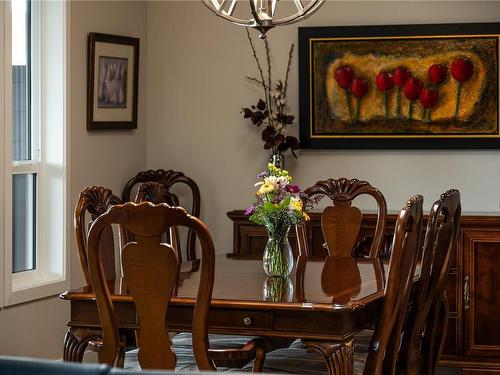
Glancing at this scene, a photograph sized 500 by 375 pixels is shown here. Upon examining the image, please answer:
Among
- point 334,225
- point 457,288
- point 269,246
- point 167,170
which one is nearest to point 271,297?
point 269,246

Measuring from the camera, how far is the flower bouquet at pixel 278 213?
140 inches

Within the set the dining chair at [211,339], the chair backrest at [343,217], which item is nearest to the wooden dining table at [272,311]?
the dining chair at [211,339]

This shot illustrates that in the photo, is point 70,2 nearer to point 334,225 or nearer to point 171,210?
point 334,225

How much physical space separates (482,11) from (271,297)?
2.97 meters

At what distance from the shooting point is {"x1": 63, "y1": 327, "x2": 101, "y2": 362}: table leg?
3.24 m

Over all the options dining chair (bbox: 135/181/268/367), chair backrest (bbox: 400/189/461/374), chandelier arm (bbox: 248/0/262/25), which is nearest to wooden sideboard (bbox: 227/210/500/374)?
chair backrest (bbox: 400/189/461/374)

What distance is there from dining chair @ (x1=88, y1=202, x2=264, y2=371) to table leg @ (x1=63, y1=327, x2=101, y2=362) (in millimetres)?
290

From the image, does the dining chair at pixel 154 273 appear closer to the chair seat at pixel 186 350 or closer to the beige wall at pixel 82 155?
the chair seat at pixel 186 350

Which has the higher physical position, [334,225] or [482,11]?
[482,11]

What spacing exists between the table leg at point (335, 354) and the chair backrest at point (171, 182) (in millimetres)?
2730

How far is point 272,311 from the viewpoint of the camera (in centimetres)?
306

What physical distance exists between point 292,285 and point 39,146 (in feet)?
7.07

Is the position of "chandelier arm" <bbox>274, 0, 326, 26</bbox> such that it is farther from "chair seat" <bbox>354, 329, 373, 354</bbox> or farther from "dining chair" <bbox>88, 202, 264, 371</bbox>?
"chair seat" <bbox>354, 329, 373, 354</bbox>

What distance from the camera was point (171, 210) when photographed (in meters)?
2.79
